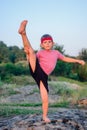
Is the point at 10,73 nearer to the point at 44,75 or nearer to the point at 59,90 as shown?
the point at 59,90

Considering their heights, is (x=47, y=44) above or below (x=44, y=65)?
above

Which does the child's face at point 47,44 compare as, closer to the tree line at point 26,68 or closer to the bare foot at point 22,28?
the bare foot at point 22,28

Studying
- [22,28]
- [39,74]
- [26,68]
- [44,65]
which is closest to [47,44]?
[44,65]

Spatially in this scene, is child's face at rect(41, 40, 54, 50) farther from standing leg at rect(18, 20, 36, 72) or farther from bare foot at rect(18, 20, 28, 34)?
bare foot at rect(18, 20, 28, 34)

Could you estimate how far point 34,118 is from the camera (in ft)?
22.9

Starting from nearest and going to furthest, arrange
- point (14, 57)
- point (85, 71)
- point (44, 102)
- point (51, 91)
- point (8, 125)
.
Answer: point (44, 102) < point (8, 125) < point (51, 91) < point (85, 71) < point (14, 57)

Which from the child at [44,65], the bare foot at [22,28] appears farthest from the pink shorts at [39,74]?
the bare foot at [22,28]

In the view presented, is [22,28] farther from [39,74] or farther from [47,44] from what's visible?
[39,74]

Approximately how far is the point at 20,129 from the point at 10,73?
28538 mm

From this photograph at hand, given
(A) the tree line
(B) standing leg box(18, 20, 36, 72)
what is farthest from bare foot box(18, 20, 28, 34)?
(A) the tree line

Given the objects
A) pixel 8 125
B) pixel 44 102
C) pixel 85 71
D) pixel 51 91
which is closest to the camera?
pixel 44 102

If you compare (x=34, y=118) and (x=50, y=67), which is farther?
(x=34, y=118)

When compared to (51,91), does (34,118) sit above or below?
above

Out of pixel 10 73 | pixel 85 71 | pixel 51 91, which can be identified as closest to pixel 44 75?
pixel 51 91
